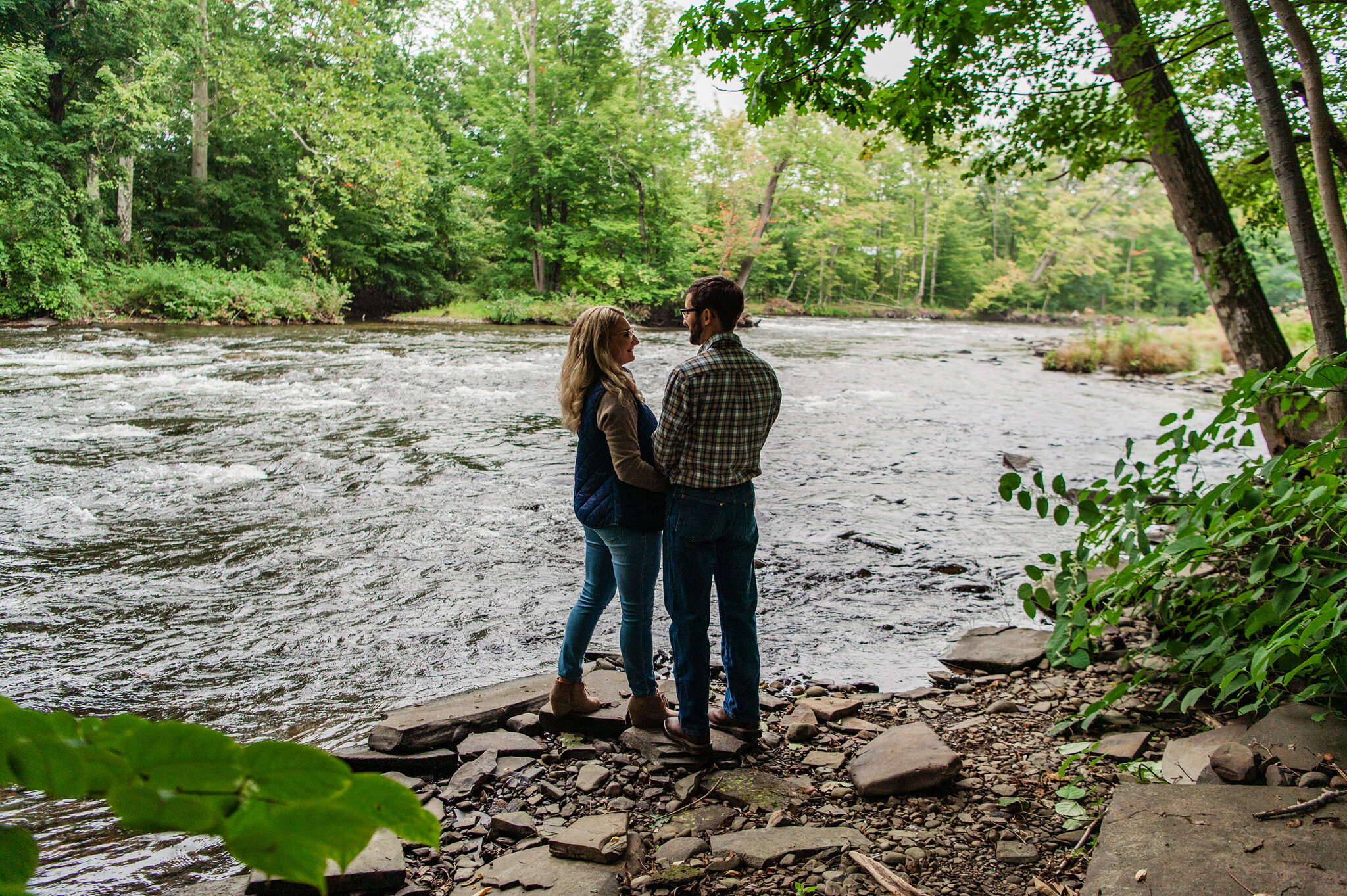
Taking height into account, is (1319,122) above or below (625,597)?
above

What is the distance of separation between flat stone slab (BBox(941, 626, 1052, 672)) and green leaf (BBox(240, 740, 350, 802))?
198 inches

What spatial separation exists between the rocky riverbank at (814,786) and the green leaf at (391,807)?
1.97m

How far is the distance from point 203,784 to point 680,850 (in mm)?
2821

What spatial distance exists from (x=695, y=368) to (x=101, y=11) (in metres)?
30.2

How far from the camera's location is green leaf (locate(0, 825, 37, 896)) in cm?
57

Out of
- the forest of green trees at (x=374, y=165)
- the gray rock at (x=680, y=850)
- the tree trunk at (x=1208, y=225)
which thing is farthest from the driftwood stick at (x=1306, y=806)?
the forest of green trees at (x=374, y=165)

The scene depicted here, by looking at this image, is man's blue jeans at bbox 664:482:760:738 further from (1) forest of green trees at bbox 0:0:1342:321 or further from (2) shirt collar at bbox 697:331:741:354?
(1) forest of green trees at bbox 0:0:1342:321

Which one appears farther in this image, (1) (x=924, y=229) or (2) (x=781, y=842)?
(1) (x=924, y=229)

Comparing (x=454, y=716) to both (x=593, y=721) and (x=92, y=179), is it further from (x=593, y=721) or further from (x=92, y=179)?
(x=92, y=179)

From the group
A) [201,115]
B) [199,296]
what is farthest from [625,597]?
[201,115]

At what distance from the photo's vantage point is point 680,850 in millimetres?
3080

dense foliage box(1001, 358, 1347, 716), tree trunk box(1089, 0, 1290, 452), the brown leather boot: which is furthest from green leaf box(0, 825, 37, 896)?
tree trunk box(1089, 0, 1290, 452)

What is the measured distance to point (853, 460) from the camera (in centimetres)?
1084

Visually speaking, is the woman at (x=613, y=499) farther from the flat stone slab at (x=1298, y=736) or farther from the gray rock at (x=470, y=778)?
the flat stone slab at (x=1298, y=736)
